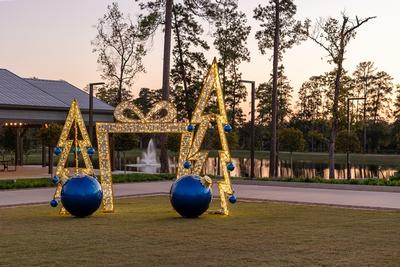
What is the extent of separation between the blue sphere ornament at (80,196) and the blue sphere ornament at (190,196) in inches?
79.1

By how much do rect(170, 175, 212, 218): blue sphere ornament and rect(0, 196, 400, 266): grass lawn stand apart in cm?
27

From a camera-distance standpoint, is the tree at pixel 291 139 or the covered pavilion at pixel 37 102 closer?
the covered pavilion at pixel 37 102

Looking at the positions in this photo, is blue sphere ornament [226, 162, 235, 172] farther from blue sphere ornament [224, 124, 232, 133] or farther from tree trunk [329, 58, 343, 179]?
tree trunk [329, 58, 343, 179]

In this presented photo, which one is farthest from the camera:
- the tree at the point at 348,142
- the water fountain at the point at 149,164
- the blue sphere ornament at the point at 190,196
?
the water fountain at the point at 149,164

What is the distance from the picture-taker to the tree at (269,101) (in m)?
79.8

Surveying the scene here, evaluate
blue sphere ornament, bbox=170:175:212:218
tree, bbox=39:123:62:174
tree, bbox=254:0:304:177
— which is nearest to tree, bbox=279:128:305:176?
tree, bbox=254:0:304:177

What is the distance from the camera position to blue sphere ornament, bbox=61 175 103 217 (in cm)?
1535

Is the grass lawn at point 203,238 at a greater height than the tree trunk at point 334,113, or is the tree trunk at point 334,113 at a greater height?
the tree trunk at point 334,113

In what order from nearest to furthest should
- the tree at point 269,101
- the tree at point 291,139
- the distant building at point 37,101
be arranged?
the distant building at point 37,101 < the tree at point 291,139 < the tree at point 269,101

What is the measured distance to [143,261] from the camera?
9.84 metres

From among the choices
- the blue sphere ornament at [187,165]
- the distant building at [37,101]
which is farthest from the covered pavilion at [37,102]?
the blue sphere ornament at [187,165]

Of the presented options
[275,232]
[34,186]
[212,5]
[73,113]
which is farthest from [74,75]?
[275,232]

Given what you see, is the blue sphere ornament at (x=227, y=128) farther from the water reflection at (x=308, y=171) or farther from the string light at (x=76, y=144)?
the water reflection at (x=308, y=171)

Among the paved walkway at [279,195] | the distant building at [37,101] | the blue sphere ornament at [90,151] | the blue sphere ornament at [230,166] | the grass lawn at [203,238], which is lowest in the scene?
the grass lawn at [203,238]
